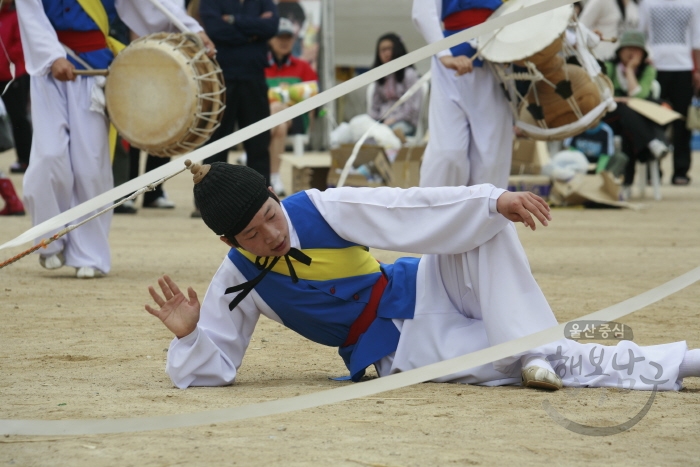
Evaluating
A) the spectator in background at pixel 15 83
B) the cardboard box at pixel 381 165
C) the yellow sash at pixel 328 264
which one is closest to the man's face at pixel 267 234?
the yellow sash at pixel 328 264

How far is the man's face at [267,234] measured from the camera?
3443mm

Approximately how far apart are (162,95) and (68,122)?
0.59 metres

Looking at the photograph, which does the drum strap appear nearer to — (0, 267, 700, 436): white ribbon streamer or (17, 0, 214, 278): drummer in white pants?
(17, 0, 214, 278): drummer in white pants

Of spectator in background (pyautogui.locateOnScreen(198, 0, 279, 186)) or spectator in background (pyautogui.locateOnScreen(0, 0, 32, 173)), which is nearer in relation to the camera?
spectator in background (pyautogui.locateOnScreen(198, 0, 279, 186))

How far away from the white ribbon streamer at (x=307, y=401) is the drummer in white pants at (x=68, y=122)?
316 centimetres

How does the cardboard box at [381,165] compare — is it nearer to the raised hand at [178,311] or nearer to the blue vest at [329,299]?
the blue vest at [329,299]

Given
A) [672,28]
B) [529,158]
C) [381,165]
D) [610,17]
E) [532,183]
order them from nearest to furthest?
1. [381,165]
2. [532,183]
3. [529,158]
4. [610,17]
5. [672,28]

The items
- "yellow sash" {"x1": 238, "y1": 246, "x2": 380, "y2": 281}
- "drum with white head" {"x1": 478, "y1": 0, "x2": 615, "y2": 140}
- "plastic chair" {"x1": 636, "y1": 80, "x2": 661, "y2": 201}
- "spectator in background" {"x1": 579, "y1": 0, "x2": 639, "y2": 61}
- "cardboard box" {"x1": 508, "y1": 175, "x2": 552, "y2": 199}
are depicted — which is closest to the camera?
"yellow sash" {"x1": 238, "y1": 246, "x2": 380, "y2": 281}

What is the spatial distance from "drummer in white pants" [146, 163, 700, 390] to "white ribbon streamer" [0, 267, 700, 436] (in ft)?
0.57

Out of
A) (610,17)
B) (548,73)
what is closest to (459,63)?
(548,73)

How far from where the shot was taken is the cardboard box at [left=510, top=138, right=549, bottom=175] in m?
11.3

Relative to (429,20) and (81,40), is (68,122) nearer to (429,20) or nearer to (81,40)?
(81,40)

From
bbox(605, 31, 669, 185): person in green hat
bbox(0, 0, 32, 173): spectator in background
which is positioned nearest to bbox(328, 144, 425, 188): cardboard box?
bbox(605, 31, 669, 185): person in green hat

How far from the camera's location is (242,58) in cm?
927
